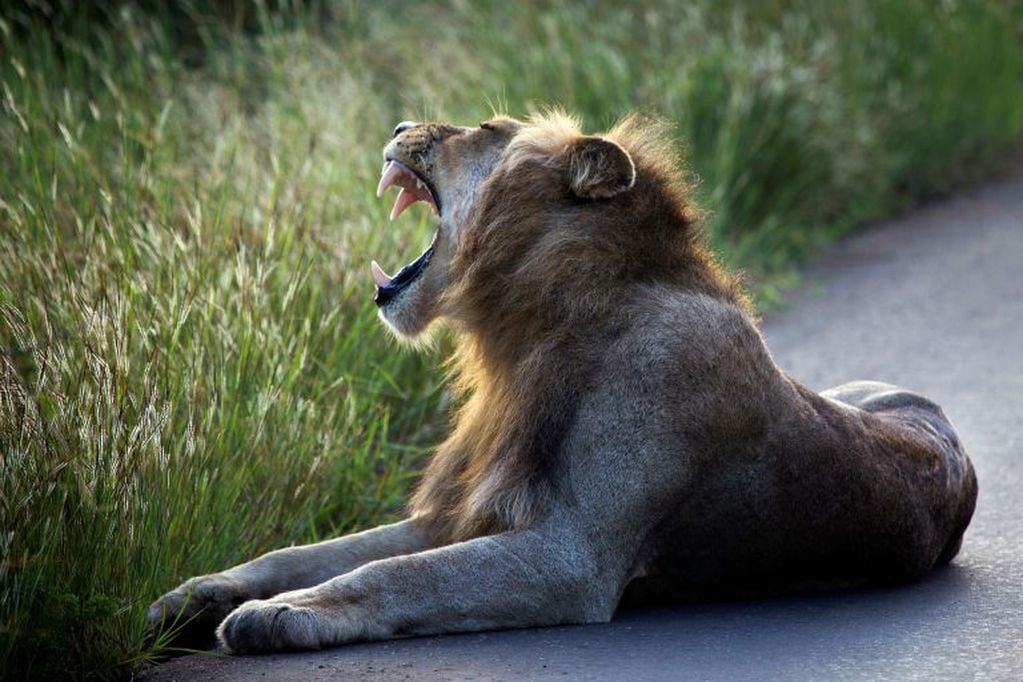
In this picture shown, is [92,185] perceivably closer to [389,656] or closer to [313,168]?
[313,168]

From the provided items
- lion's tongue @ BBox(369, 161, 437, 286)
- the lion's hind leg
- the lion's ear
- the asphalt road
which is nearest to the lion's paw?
the asphalt road

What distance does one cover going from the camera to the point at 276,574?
511cm

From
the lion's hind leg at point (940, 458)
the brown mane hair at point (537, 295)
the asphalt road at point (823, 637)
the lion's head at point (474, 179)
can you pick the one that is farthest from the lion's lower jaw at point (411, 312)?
the lion's hind leg at point (940, 458)

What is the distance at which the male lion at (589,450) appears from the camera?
4773 millimetres

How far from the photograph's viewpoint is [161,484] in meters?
4.68

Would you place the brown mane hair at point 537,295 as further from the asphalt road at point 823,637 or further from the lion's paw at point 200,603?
the lion's paw at point 200,603

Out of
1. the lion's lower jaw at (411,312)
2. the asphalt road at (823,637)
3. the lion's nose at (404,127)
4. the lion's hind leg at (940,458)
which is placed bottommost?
the asphalt road at (823,637)

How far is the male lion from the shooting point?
15.7 feet

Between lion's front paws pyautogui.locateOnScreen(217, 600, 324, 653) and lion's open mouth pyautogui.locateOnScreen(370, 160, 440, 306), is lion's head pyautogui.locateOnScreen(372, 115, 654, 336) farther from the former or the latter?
lion's front paws pyautogui.locateOnScreen(217, 600, 324, 653)

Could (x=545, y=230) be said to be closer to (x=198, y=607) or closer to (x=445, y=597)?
(x=445, y=597)

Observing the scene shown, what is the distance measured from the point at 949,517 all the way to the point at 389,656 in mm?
1916

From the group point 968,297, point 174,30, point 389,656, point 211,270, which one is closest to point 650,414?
point 389,656

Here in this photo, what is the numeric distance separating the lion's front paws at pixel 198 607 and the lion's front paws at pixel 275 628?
8.7 inches

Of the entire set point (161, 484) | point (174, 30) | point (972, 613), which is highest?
point (174, 30)
